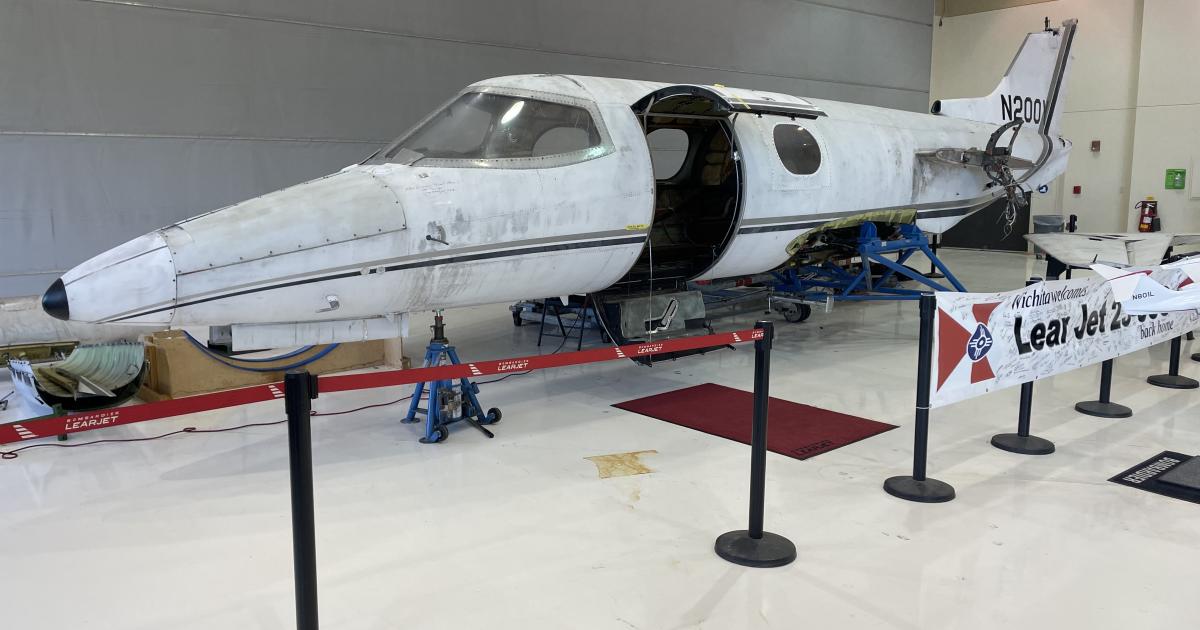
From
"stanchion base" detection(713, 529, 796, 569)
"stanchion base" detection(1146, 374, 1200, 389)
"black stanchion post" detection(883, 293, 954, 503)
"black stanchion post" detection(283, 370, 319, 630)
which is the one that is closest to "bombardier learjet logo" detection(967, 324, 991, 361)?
"black stanchion post" detection(883, 293, 954, 503)

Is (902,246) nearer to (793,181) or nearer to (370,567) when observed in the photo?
(793,181)

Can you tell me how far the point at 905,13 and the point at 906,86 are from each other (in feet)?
5.77

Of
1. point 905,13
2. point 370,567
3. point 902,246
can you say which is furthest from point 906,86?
point 370,567

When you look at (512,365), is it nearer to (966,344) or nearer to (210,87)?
(966,344)

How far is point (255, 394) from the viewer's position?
3334 millimetres

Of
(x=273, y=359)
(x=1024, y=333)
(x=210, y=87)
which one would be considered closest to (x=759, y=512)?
(x=1024, y=333)

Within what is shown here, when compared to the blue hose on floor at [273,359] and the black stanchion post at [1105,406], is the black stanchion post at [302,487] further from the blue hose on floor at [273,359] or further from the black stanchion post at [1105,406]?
the black stanchion post at [1105,406]

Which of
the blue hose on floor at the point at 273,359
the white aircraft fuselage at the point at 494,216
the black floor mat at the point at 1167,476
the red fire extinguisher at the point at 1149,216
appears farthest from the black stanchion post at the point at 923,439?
the red fire extinguisher at the point at 1149,216

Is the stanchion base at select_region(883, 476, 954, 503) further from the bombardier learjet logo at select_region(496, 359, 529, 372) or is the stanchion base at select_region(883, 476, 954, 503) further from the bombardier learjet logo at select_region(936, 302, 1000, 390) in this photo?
the bombardier learjet logo at select_region(496, 359, 529, 372)

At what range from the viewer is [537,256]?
6.04 meters

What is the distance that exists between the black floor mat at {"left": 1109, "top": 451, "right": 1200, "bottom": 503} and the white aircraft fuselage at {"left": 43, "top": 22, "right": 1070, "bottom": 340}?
3568mm

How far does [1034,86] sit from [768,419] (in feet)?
27.0

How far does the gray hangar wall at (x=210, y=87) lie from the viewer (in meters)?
9.88

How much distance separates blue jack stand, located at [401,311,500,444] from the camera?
5801mm
